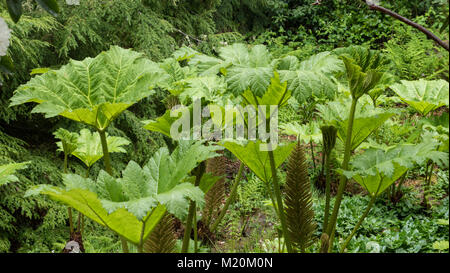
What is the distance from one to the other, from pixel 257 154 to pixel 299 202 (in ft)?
0.99

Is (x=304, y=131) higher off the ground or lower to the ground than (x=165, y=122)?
lower

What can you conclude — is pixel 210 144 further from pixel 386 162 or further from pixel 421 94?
pixel 421 94

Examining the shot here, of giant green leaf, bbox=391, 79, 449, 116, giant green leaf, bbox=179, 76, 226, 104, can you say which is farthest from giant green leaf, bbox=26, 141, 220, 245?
giant green leaf, bbox=391, 79, 449, 116

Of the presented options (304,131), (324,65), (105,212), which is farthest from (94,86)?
(304,131)

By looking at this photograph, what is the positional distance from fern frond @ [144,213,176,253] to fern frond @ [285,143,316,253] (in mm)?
538

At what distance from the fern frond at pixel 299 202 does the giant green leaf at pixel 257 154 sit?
0.08m

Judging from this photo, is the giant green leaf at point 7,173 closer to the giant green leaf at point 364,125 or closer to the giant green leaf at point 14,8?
the giant green leaf at point 14,8

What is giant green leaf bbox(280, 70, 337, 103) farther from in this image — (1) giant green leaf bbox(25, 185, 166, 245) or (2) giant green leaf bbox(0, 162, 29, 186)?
(2) giant green leaf bbox(0, 162, 29, 186)

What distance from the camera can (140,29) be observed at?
436 cm

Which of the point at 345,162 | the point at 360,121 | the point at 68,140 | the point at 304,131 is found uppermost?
the point at 360,121

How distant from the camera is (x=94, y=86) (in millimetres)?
1682

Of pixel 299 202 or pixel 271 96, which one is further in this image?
pixel 299 202
